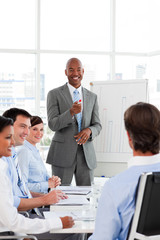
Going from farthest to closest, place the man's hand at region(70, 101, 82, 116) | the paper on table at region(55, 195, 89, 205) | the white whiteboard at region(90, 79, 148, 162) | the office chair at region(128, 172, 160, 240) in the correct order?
the white whiteboard at region(90, 79, 148, 162), the man's hand at region(70, 101, 82, 116), the paper on table at region(55, 195, 89, 205), the office chair at region(128, 172, 160, 240)

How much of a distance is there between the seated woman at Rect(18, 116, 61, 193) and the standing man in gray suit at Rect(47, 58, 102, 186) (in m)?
0.66

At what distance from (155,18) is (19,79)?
2.29 m

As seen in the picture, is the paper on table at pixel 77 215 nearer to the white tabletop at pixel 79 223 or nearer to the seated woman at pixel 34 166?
the white tabletop at pixel 79 223

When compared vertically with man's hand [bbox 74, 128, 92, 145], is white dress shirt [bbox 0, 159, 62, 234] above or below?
below

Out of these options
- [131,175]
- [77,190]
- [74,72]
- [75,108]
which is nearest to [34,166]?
[77,190]

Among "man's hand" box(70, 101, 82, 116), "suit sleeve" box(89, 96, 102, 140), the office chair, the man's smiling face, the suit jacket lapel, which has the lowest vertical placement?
the office chair

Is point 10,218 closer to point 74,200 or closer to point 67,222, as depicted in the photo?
point 67,222

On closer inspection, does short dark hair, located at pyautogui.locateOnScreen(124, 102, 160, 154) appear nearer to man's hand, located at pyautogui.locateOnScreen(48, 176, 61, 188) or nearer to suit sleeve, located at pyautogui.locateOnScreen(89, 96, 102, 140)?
man's hand, located at pyautogui.locateOnScreen(48, 176, 61, 188)

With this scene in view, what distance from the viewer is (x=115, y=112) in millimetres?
4699

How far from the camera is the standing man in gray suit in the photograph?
396 centimetres

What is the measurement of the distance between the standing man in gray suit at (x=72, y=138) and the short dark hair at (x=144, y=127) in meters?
2.23

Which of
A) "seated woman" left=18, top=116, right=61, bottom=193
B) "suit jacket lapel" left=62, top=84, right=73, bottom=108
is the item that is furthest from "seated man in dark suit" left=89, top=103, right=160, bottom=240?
"suit jacket lapel" left=62, top=84, right=73, bottom=108

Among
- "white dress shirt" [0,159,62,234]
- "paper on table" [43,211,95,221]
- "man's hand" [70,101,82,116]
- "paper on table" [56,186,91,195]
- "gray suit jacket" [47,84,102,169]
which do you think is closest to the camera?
"white dress shirt" [0,159,62,234]

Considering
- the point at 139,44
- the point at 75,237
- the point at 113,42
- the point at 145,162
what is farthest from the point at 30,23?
the point at 145,162
